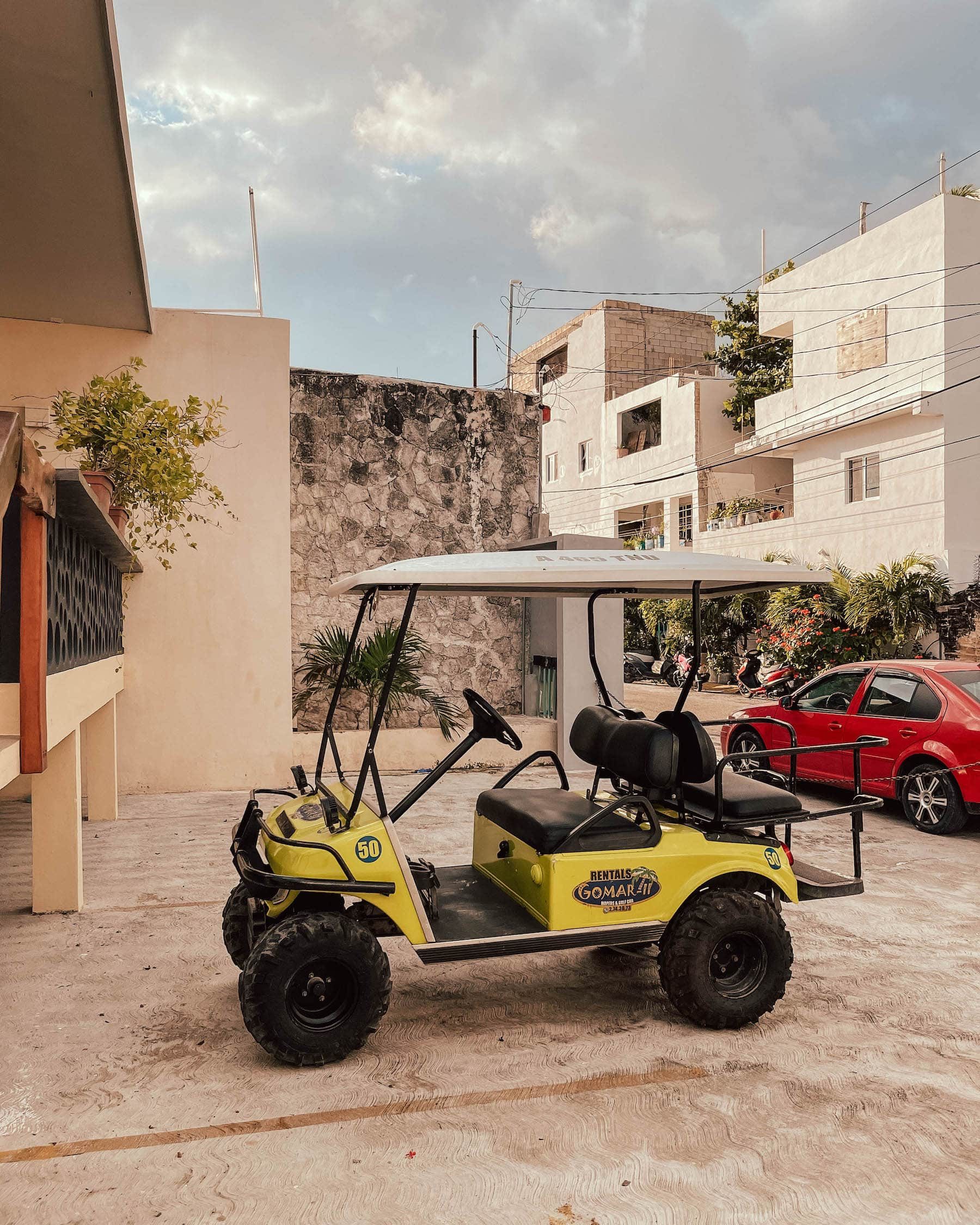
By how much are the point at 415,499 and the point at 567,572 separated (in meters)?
8.14

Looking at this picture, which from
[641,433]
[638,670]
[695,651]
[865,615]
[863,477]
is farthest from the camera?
[641,433]

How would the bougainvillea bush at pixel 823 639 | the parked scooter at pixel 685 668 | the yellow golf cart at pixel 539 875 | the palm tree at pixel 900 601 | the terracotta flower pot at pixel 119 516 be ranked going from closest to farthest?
the yellow golf cart at pixel 539 875 < the terracotta flower pot at pixel 119 516 < the palm tree at pixel 900 601 < the bougainvillea bush at pixel 823 639 < the parked scooter at pixel 685 668

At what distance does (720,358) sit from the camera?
30625 mm

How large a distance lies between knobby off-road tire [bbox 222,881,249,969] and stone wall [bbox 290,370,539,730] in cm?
683

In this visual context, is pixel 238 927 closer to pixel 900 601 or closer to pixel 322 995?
pixel 322 995

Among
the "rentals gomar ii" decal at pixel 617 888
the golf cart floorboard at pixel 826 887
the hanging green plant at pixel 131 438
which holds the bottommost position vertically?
the golf cart floorboard at pixel 826 887

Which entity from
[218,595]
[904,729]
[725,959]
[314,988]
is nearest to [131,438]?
[218,595]

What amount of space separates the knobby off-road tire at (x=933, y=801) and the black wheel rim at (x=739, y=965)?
178 inches

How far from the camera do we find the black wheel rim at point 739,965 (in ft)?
14.1

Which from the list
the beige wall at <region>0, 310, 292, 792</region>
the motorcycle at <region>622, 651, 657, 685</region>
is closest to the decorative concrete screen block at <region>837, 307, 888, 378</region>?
the motorcycle at <region>622, 651, 657, 685</region>

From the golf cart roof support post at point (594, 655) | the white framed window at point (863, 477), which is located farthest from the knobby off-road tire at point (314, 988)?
the white framed window at point (863, 477)

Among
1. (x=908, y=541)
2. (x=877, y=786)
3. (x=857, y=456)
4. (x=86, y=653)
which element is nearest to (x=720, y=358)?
(x=857, y=456)

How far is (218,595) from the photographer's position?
1004 cm

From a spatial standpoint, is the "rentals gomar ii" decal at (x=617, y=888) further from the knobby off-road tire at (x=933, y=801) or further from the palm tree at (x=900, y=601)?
the palm tree at (x=900, y=601)
